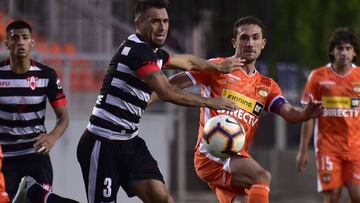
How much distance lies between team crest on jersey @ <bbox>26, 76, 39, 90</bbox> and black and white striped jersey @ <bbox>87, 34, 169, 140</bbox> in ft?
4.03

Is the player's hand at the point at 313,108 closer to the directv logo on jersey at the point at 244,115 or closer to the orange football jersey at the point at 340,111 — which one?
the directv logo on jersey at the point at 244,115

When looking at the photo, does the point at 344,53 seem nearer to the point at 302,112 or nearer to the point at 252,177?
the point at 302,112

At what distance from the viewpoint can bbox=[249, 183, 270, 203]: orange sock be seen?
947 centimetres

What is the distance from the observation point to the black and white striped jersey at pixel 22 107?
405 inches

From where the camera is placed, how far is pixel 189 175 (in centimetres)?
1859

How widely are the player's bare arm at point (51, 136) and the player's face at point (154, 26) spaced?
1456mm

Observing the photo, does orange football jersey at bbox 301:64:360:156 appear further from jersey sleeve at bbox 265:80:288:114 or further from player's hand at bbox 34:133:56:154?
player's hand at bbox 34:133:56:154

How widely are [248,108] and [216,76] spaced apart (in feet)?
1.36

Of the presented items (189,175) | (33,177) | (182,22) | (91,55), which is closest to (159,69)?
(33,177)

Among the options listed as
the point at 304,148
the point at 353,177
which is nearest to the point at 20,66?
the point at 304,148

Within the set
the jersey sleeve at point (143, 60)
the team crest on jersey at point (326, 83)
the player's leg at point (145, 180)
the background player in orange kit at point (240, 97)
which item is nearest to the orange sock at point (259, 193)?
the background player in orange kit at point (240, 97)

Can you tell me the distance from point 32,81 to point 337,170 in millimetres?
3515

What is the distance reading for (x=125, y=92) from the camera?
9164 mm

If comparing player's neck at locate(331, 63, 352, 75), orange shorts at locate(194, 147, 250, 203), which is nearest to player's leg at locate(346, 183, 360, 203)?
player's neck at locate(331, 63, 352, 75)
